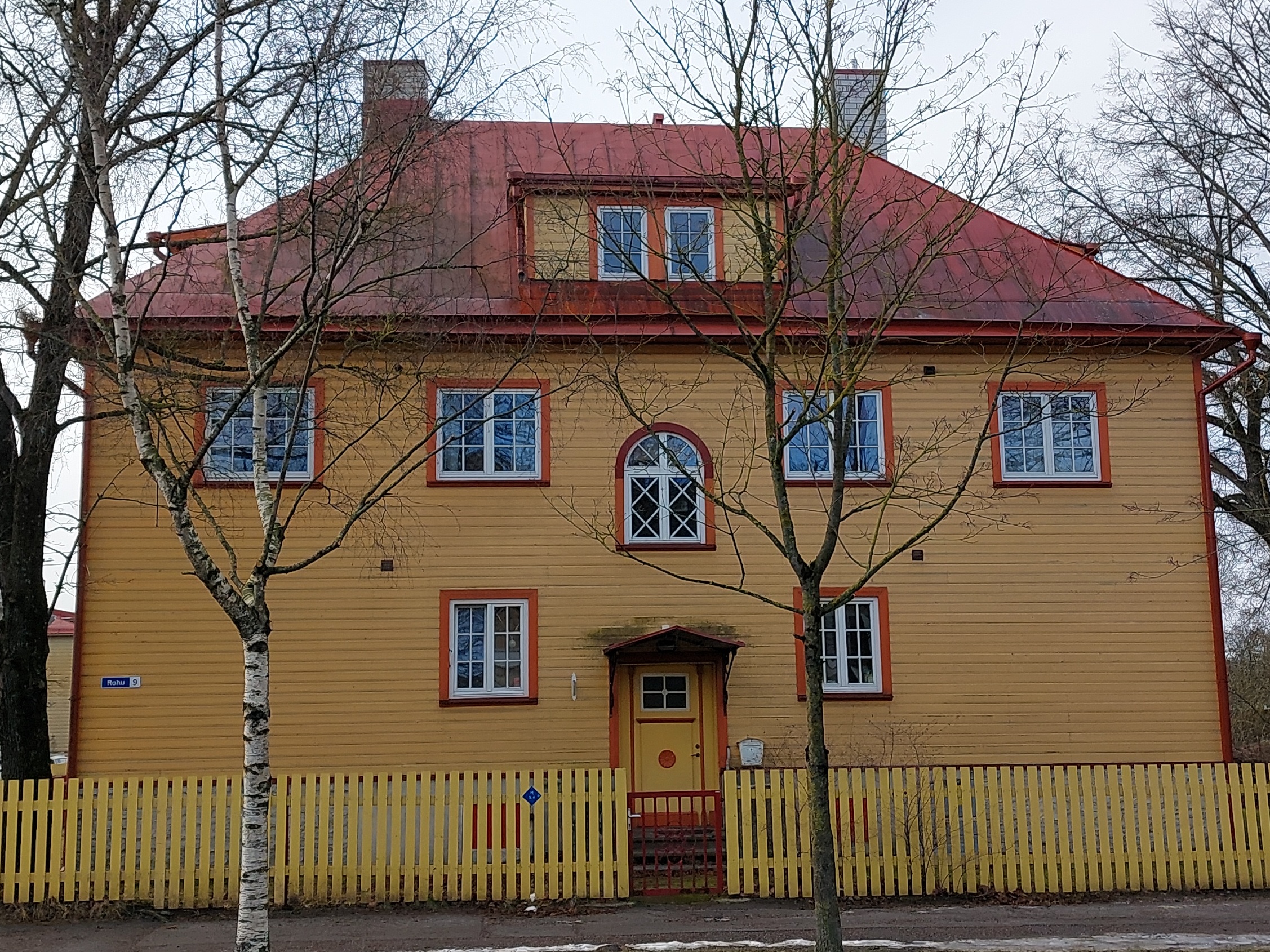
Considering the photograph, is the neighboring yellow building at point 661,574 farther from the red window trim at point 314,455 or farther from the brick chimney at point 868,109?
the brick chimney at point 868,109

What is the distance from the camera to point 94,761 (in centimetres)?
1425

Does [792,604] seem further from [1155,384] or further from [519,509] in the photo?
[1155,384]

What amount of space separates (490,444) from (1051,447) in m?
7.38

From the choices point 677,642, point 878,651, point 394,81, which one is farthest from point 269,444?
point 878,651

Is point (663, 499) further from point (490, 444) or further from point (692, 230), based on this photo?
point (692, 230)

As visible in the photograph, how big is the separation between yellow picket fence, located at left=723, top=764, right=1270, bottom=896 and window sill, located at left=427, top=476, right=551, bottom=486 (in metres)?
4.94

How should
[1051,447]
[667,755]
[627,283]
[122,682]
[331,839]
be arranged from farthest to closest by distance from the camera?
[1051,447] < [627,283] < [667,755] < [122,682] < [331,839]

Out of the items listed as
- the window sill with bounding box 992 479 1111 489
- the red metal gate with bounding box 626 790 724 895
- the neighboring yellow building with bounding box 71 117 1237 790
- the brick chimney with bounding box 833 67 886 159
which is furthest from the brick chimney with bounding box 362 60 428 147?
the window sill with bounding box 992 479 1111 489

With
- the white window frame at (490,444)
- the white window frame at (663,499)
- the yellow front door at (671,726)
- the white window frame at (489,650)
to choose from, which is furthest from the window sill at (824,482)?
the white window frame at (489,650)

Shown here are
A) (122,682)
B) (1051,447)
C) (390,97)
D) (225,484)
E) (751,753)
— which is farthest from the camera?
(1051,447)

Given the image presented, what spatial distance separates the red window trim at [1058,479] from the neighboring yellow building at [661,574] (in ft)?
0.12

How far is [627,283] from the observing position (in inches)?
617

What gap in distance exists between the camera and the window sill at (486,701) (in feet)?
48.2

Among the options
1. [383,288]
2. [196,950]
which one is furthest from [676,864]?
[383,288]
